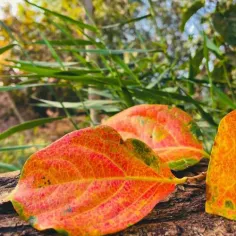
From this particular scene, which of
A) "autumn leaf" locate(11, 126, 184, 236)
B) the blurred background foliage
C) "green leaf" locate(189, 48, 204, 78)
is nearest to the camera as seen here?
"autumn leaf" locate(11, 126, 184, 236)

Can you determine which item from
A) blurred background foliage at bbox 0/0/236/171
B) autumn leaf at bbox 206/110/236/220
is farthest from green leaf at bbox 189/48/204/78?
autumn leaf at bbox 206/110/236/220

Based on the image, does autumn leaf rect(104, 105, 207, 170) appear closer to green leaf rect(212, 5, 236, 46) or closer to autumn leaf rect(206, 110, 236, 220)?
autumn leaf rect(206, 110, 236, 220)

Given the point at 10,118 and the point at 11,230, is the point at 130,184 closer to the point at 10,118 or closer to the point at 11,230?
the point at 11,230

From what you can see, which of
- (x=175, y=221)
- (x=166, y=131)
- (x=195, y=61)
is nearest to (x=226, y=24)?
(x=195, y=61)

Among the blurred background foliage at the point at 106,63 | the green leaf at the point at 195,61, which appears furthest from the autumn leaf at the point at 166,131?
the green leaf at the point at 195,61

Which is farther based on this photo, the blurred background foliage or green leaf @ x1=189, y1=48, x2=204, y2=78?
green leaf @ x1=189, y1=48, x2=204, y2=78

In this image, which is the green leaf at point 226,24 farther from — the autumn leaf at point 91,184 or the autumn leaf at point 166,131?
the autumn leaf at point 91,184
